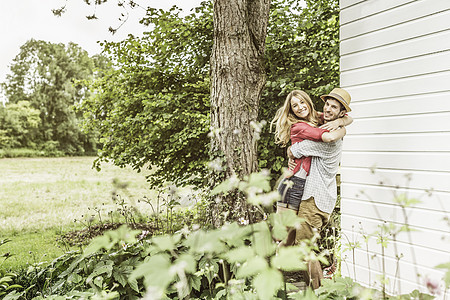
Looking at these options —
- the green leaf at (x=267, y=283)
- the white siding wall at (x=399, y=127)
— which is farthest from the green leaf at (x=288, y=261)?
the white siding wall at (x=399, y=127)

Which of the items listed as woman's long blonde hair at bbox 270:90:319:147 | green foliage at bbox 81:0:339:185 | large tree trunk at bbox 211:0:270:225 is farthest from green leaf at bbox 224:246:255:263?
green foliage at bbox 81:0:339:185

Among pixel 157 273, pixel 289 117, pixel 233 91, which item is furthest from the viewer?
pixel 233 91

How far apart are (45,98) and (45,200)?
56.8 feet

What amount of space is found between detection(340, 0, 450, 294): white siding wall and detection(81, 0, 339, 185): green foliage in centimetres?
192

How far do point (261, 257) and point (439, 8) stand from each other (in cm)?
258

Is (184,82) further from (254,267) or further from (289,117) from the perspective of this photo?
(254,267)

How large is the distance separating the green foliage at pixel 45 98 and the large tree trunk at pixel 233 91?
24.2 meters

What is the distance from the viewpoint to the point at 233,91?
3600 mm

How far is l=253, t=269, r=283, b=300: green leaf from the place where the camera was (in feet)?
2.38

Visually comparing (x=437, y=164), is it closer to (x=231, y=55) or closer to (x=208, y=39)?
(x=231, y=55)

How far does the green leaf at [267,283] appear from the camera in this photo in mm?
726

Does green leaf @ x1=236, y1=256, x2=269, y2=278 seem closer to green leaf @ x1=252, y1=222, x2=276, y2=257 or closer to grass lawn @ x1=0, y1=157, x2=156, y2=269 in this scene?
green leaf @ x1=252, y1=222, x2=276, y2=257

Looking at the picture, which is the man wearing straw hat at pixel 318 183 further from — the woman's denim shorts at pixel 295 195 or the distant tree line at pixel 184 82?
the distant tree line at pixel 184 82

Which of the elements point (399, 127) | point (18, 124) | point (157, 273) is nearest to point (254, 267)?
point (157, 273)
